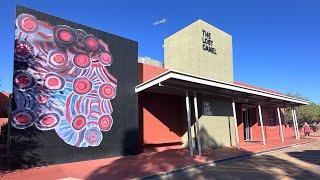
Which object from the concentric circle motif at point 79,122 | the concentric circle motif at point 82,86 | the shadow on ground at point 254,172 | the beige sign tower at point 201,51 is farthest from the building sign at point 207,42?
the concentric circle motif at point 79,122

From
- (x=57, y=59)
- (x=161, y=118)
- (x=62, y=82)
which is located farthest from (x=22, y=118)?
(x=161, y=118)

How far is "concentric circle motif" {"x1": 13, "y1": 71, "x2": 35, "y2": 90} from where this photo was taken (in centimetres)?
1291

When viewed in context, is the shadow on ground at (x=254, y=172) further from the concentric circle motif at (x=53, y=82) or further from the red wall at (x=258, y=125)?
the red wall at (x=258, y=125)

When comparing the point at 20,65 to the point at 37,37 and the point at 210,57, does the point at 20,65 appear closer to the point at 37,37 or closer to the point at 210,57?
the point at 37,37

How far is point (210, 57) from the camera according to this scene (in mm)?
23156

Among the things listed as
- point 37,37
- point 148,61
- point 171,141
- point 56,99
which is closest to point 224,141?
point 171,141

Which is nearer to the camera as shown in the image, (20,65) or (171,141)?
(20,65)

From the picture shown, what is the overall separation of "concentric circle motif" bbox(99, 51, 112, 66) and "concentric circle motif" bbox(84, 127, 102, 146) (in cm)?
296

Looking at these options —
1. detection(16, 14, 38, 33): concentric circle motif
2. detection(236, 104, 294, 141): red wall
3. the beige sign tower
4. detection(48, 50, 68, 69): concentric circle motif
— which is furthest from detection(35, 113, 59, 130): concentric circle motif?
detection(236, 104, 294, 141): red wall

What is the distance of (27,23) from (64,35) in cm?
163

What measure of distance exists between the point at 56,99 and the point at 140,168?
431 centimetres

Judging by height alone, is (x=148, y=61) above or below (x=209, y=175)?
above

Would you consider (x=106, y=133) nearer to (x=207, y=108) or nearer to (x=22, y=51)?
(x=22, y=51)

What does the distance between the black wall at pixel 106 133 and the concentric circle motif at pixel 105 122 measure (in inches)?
9.0
